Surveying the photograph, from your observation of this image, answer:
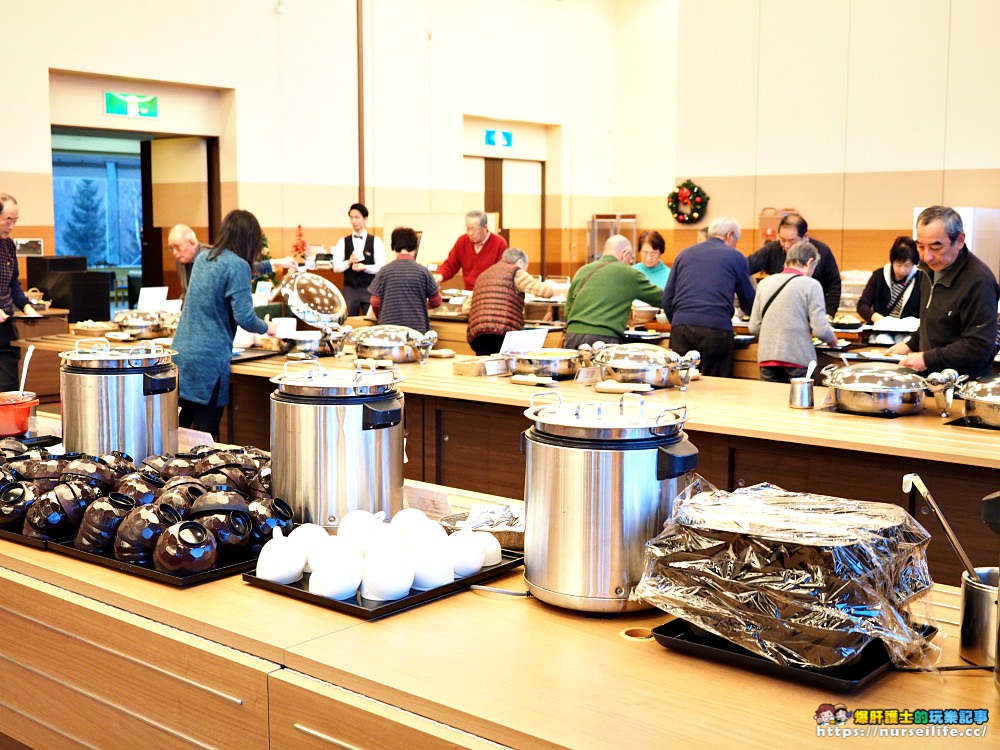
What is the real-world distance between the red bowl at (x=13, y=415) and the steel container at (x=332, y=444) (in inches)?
44.4

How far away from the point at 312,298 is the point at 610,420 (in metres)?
3.37

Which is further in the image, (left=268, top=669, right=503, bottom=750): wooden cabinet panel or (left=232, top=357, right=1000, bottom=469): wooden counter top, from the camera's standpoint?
(left=232, top=357, right=1000, bottom=469): wooden counter top

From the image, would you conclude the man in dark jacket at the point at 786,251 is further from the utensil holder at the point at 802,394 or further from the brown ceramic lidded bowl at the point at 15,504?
the brown ceramic lidded bowl at the point at 15,504

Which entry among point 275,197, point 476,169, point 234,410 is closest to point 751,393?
point 234,410

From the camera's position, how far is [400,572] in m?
1.64

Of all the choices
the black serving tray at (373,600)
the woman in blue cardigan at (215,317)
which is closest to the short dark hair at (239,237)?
the woman in blue cardigan at (215,317)

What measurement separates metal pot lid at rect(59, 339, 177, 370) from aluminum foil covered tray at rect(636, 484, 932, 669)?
159 cm

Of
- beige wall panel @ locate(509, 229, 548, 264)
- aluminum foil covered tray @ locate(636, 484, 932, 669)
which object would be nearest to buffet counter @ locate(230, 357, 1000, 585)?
aluminum foil covered tray @ locate(636, 484, 932, 669)

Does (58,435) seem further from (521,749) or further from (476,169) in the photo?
(476,169)

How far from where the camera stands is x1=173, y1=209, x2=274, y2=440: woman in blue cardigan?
439cm

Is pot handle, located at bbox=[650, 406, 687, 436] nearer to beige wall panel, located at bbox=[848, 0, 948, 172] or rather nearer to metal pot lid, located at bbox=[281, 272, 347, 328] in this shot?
metal pot lid, located at bbox=[281, 272, 347, 328]

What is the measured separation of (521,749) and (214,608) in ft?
2.03

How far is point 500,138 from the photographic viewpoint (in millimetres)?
13656

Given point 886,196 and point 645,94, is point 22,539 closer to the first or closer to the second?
point 886,196
